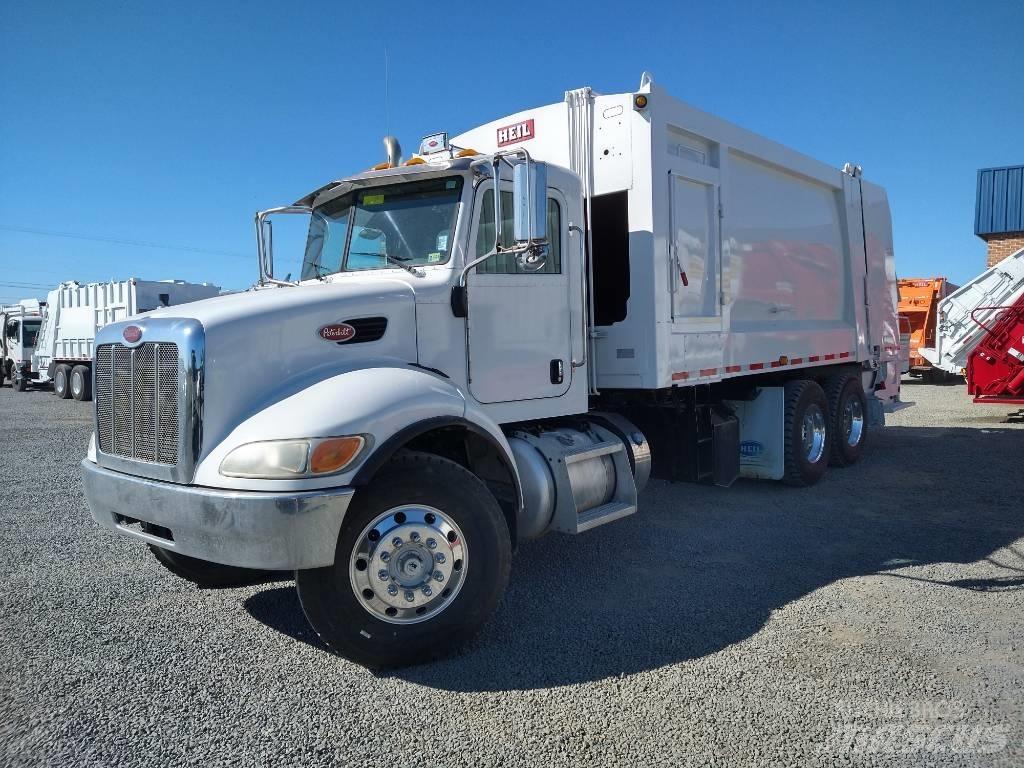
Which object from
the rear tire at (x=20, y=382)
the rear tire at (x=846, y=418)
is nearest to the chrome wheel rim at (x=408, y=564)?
the rear tire at (x=846, y=418)

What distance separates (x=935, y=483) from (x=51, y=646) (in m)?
7.79

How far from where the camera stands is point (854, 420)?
9234 millimetres

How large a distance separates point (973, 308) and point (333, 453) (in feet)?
50.1

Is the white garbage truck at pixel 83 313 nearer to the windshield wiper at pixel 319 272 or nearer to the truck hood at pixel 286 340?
the windshield wiper at pixel 319 272

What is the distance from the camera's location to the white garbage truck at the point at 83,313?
2097 cm

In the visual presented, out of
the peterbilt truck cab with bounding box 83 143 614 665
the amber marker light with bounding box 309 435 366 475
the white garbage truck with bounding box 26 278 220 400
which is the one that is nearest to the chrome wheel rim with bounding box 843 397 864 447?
the peterbilt truck cab with bounding box 83 143 614 665

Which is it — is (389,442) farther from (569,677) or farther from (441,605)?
(569,677)

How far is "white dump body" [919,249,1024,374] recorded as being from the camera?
1449 centimetres

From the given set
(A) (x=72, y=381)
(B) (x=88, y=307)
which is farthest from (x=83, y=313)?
(A) (x=72, y=381)

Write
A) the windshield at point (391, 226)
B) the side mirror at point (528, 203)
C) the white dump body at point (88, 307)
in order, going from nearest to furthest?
the side mirror at point (528, 203) → the windshield at point (391, 226) → the white dump body at point (88, 307)

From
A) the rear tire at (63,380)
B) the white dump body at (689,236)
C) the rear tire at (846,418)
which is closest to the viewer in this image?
the white dump body at (689,236)

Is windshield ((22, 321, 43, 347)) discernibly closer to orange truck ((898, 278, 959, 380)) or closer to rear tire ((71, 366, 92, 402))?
rear tire ((71, 366, 92, 402))

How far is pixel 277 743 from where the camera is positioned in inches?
118

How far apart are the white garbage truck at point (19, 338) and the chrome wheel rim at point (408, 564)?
88.3 feet
